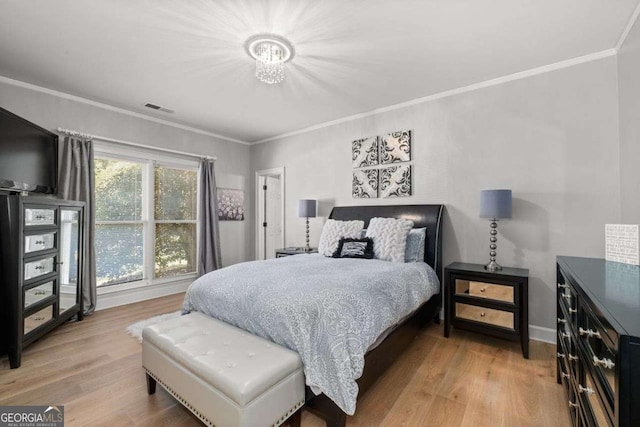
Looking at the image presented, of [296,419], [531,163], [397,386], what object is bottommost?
[397,386]

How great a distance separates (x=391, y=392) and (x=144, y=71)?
11.7 ft

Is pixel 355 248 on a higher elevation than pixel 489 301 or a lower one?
higher

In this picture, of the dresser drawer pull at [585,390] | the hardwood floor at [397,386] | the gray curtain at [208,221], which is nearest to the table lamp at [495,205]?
the hardwood floor at [397,386]

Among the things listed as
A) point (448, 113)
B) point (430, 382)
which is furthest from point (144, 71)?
point (430, 382)

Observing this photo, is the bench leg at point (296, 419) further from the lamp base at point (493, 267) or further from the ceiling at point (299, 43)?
the ceiling at point (299, 43)

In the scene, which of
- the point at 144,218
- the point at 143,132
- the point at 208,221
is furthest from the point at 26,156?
the point at 208,221

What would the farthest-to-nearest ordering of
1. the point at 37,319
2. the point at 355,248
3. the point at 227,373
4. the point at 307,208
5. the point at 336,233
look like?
the point at 307,208, the point at 336,233, the point at 355,248, the point at 37,319, the point at 227,373

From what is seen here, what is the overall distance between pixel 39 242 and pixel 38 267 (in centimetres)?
23

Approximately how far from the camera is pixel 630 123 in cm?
219

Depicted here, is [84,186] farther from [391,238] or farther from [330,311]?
[391,238]

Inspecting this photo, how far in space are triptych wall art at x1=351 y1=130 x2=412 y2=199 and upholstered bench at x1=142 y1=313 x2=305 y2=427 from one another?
261cm

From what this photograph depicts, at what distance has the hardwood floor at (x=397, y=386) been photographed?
1713mm

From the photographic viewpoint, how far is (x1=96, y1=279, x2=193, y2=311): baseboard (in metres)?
3.77

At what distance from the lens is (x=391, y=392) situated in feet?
6.42
